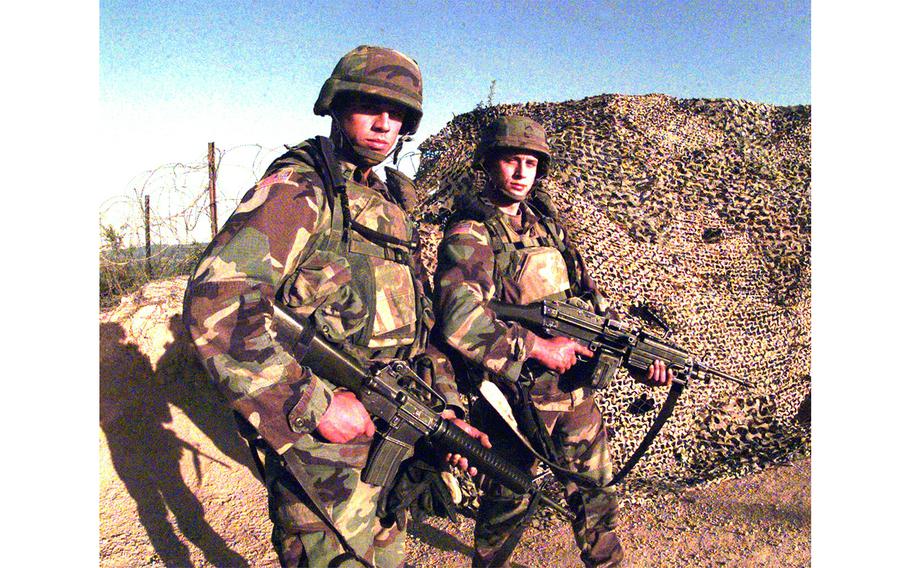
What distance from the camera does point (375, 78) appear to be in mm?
2164

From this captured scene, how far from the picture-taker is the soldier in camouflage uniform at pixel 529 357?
3048 mm

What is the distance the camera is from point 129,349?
5289 mm

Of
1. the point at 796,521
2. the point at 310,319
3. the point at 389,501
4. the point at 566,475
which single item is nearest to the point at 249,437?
the point at 310,319

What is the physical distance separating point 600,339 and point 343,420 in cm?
166

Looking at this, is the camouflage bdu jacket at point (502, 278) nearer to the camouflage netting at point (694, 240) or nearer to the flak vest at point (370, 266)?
the flak vest at point (370, 266)

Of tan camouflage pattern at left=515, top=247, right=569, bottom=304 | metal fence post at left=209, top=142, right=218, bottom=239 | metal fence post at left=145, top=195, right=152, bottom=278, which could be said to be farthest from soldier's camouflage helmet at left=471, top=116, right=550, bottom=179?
metal fence post at left=145, top=195, right=152, bottom=278

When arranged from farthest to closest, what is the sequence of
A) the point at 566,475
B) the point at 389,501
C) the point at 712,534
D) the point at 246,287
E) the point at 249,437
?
the point at 712,534 < the point at 566,475 < the point at 389,501 < the point at 249,437 < the point at 246,287

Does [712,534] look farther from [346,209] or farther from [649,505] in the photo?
[346,209]

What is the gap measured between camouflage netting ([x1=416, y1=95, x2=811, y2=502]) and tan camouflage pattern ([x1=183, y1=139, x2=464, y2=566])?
107 inches

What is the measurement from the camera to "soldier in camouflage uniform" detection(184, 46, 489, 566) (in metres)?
1.72

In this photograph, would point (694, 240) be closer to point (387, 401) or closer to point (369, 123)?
point (369, 123)

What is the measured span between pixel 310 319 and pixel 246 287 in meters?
0.33

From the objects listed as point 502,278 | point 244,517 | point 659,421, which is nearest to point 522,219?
point 502,278

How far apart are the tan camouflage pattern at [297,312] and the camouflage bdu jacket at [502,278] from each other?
0.41 meters
